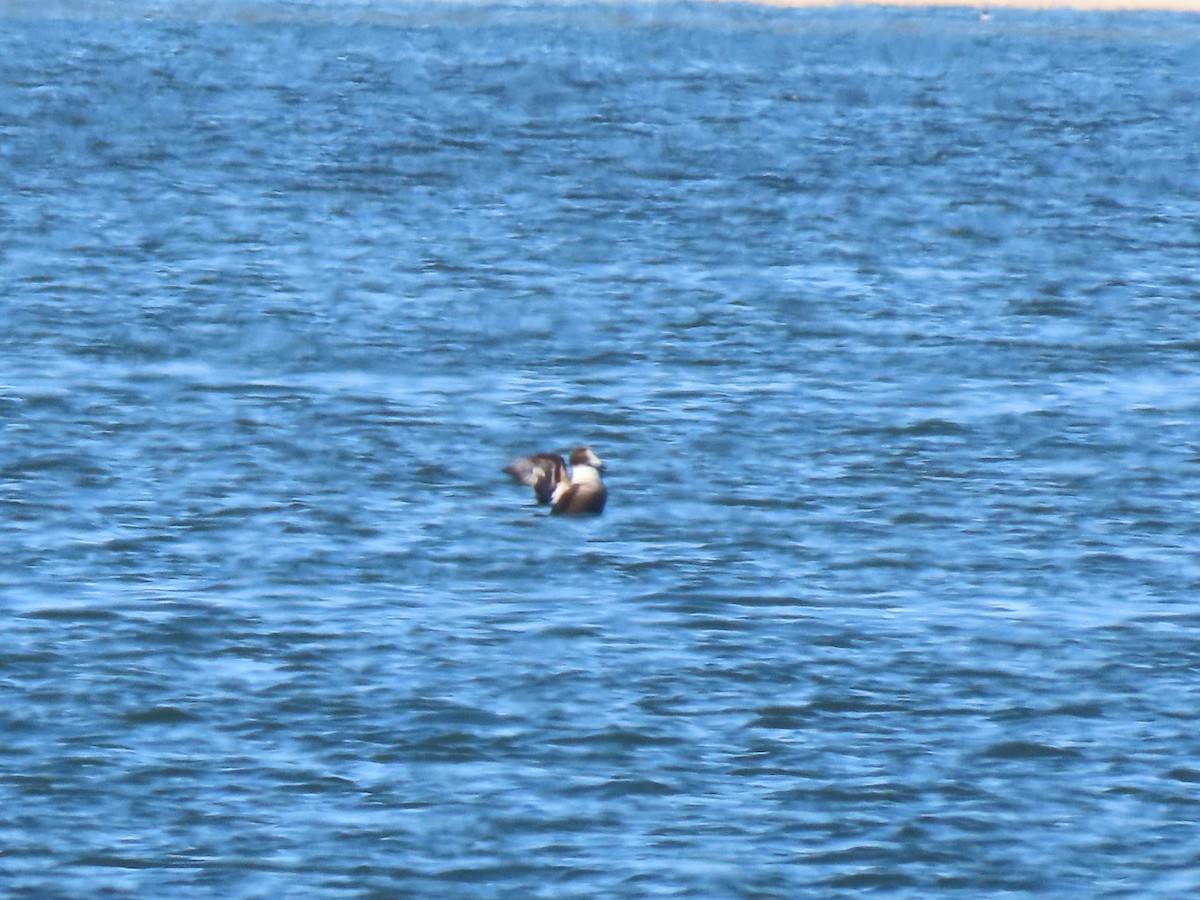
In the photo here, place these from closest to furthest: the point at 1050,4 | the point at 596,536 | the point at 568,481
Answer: the point at 596,536
the point at 568,481
the point at 1050,4

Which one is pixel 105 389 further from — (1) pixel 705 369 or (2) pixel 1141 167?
(2) pixel 1141 167

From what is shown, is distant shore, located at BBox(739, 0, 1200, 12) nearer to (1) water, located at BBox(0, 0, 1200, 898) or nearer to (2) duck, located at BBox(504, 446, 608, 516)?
(1) water, located at BBox(0, 0, 1200, 898)

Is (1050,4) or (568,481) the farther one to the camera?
(1050,4)

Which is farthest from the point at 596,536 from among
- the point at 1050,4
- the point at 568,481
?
the point at 1050,4

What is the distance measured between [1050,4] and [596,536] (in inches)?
2861

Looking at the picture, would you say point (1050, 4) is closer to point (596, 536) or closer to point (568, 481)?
point (568, 481)

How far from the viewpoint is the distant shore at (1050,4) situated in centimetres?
8238

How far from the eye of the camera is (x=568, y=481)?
16844 mm

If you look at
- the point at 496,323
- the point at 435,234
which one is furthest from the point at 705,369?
the point at 435,234

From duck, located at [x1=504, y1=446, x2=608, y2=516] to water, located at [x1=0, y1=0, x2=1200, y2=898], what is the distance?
0.45ft

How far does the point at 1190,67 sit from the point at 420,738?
5492 cm

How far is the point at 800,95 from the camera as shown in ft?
177

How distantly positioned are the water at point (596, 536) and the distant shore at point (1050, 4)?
156 ft

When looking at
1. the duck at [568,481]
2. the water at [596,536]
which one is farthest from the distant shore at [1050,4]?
the duck at [568,481]
